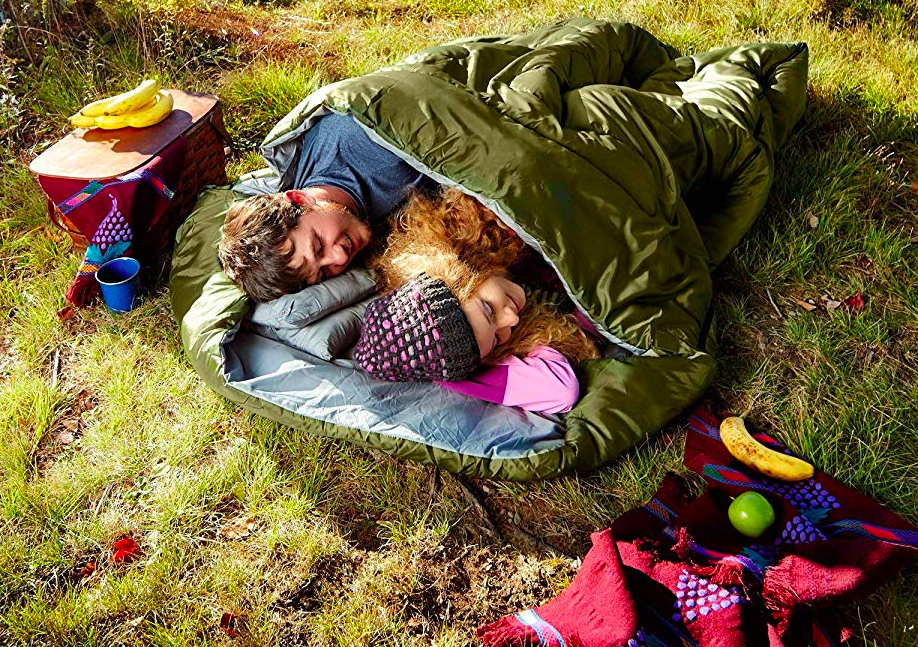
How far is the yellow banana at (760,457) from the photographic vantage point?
104 inches

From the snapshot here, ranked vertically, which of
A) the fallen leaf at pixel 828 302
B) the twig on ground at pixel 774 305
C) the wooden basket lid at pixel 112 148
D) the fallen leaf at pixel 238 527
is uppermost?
the wooden basket lid at pixel 112 148

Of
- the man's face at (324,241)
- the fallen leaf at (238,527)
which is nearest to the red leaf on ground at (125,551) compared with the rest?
the fallen leaf at (238,527)

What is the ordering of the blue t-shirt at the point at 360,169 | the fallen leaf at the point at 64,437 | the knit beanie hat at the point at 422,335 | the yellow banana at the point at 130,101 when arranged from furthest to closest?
the yellow banana at the point at 130,101 → the blue t-shirt at the point at 360,169 → the fallen leaf at the point at 64,437 → the knit beanie hat at the point at 422,335

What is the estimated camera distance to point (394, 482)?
288cm

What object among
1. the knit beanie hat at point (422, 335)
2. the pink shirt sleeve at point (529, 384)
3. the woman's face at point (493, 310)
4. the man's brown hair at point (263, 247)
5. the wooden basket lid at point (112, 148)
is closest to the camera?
the knit beanie hat at point (422, 335)

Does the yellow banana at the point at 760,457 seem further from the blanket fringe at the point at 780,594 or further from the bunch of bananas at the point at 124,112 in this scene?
the bunch of bananas at the point at 124,112

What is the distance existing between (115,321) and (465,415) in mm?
1931

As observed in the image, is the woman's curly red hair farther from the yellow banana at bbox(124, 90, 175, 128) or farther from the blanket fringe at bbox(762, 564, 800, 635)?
the yellow banana at bbox(124, 90, 175, 128)

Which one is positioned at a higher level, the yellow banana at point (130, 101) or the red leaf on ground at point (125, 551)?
the yellow banana at point (130, 101)

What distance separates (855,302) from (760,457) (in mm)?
1012

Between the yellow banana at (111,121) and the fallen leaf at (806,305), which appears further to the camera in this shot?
the yellow banana at (111,121)

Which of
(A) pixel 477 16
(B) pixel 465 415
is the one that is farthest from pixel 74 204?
(A) pixel 477 16

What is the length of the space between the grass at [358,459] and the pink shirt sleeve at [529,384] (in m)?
0.31

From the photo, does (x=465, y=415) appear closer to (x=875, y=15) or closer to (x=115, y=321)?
(x=115, y=321)
